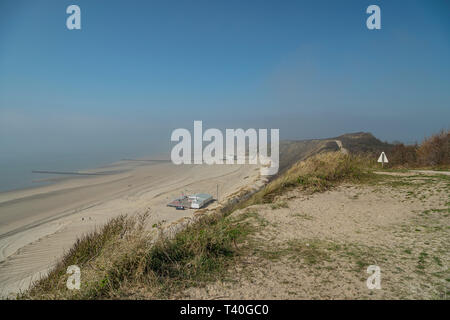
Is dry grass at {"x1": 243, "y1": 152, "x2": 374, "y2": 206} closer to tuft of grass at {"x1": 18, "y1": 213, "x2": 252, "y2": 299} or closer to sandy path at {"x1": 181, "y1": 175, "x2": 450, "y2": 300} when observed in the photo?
sandy path at {"x1": 181, "y1": 175, "x2": 450, "y2": 300}

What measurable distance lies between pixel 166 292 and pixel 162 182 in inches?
1067

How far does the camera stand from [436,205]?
22.9 ft

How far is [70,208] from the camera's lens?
790 inches

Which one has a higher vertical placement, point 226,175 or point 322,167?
point 322,167

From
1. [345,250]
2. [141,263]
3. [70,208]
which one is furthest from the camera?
[70,208]

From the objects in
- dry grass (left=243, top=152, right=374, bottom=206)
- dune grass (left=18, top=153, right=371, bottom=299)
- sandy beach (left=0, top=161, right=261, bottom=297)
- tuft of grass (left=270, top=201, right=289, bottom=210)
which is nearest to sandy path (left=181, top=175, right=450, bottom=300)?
tuft of grass (left=270, top=201, right=289, bottom=210)

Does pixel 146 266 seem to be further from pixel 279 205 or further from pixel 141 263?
pixel 279 205

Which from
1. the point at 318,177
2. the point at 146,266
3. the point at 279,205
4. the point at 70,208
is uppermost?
the point at 318,177

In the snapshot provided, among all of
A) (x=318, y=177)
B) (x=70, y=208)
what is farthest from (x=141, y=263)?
(x=70, y=208)

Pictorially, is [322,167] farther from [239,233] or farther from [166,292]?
[166,292]

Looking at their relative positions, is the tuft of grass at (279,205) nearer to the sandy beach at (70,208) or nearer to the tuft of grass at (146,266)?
the tuft of grass at (146,266)

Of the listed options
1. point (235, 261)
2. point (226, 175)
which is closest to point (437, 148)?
point (235, 261)

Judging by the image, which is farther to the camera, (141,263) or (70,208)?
(70,208)
